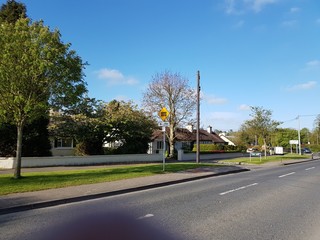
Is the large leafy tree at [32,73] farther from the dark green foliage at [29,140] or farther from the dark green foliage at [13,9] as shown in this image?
the dark green foliage at [13,9]

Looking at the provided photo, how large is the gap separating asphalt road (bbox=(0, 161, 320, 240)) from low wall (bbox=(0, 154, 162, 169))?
1243 centimetres

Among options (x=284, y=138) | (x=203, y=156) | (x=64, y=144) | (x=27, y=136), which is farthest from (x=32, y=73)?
(x=284, y=138)

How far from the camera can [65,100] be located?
608 inches

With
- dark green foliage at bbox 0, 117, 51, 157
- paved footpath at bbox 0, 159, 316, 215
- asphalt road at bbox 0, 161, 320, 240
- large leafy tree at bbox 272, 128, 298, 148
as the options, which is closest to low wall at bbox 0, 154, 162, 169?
dark green foliage at bbox 0, 117, 51, 157

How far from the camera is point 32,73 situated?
13773mm

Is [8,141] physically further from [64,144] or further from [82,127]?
[64,144]

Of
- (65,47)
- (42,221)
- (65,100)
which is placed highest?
(65,47)

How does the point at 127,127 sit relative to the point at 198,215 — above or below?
above

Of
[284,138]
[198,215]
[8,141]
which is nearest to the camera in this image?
[198,215]

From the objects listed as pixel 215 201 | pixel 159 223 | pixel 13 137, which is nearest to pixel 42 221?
pixel 159 223

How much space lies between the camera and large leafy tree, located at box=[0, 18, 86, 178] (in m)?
13.5

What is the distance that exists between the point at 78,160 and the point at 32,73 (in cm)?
1154

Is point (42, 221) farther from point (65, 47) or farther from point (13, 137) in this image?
point (13, 137)

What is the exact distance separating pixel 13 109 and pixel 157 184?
7349 millimetres
